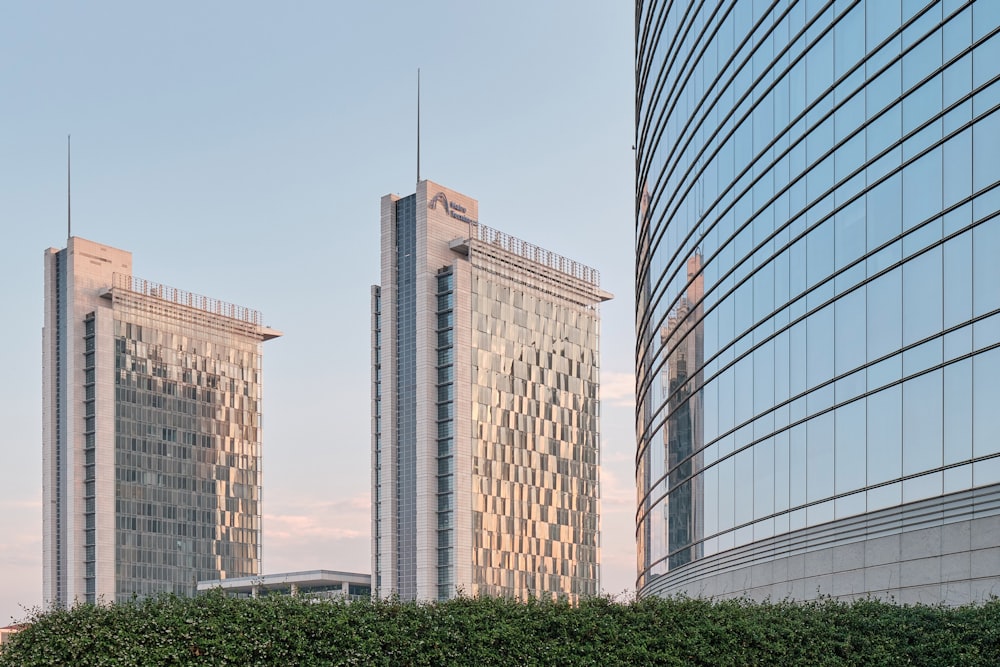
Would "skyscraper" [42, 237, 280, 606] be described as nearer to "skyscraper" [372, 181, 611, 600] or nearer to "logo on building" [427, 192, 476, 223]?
"skyscraper" [372, 181, 611, 600]

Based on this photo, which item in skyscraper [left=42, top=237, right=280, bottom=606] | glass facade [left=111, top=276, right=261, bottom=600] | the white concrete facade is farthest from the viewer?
glass facade [left=111, top=276, right=261, bottom=600]

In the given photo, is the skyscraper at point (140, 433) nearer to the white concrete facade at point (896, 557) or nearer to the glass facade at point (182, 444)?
the glass facade at point (182, 444)

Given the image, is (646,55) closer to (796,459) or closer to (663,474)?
(663,474)

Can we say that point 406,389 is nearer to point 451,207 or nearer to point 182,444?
point 451,207

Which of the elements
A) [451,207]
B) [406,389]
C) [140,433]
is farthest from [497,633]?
[140,433]

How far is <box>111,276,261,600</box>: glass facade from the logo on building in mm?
46723

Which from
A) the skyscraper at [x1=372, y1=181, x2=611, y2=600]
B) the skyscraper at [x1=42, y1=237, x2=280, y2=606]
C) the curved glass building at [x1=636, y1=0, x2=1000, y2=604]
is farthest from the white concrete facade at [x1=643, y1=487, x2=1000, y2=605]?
the skyscraper at [x1=42, y1=237, x2=280, y2=606]

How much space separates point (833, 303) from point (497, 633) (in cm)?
1525

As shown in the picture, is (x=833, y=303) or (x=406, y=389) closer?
(x=833, y=303)

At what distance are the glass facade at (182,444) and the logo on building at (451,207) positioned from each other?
4672 cm

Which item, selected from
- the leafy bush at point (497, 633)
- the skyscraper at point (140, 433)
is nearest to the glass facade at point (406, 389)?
the skyscraper at point (140, 433)

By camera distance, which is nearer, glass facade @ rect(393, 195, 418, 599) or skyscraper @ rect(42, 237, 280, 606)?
glass facade @ rect(393, 195, 418, 599)

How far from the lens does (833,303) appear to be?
3014 cm

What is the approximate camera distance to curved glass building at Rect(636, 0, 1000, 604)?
971 inches
